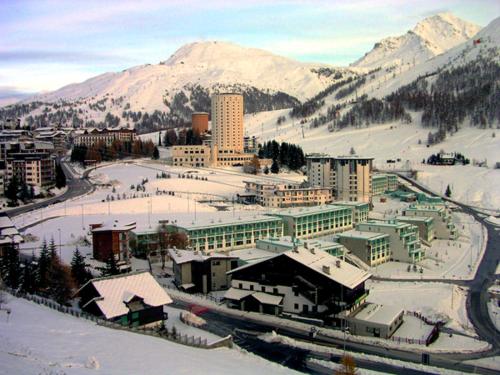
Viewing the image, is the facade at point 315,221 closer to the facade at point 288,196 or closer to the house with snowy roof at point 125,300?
the facade at point 288,196

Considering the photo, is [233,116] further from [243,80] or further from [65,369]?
[243,80]

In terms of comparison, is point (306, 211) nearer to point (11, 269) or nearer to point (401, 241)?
point (401, 241)

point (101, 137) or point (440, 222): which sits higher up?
point (101, 137)

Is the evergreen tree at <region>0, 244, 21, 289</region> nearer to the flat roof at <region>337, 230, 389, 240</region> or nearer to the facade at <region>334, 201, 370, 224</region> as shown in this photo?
the flat roof at <region>337, 230, 389, 240</region>

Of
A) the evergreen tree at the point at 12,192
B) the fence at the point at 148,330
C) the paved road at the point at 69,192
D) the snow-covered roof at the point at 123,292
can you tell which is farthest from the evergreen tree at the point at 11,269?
the evergreen tree at the point at 12,192

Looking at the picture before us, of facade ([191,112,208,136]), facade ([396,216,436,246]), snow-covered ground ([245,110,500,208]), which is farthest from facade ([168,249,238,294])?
facade ([191,112,208,136])

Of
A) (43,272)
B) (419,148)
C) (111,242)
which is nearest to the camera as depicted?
(43,272)

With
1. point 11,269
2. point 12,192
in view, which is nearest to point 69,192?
point 12,192
